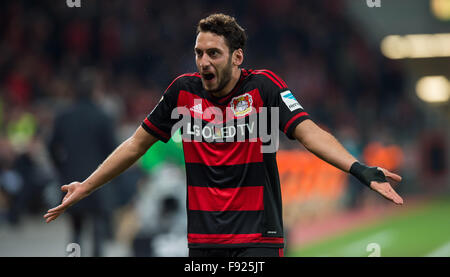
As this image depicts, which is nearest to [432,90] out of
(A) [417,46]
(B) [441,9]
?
(A) [417,46]

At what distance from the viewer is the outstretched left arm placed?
345 cm

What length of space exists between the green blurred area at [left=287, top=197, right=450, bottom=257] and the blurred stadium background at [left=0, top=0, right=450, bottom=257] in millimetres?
38

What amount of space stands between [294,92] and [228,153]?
992cm

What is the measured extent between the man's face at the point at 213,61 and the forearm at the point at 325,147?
491mm

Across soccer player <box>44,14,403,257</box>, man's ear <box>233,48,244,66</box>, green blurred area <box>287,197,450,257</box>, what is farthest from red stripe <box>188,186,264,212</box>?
green blurred area <box>287,197,450,257</box>

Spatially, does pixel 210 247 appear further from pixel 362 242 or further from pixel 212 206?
pixel 362 242

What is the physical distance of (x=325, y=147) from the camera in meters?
3.68

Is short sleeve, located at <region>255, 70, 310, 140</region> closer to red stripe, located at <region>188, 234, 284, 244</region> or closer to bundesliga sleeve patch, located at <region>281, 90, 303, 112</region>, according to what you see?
bundesliga sleeve patch, located at <region>281, 90, 303, 112</region>

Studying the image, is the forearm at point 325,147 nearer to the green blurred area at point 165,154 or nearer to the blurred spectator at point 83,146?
the blurred spectator at point 83,146

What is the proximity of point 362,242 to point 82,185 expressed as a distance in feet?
22.0

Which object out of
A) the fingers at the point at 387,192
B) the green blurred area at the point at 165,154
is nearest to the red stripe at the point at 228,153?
the fingers at the point at 387,192

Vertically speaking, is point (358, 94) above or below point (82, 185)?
above
